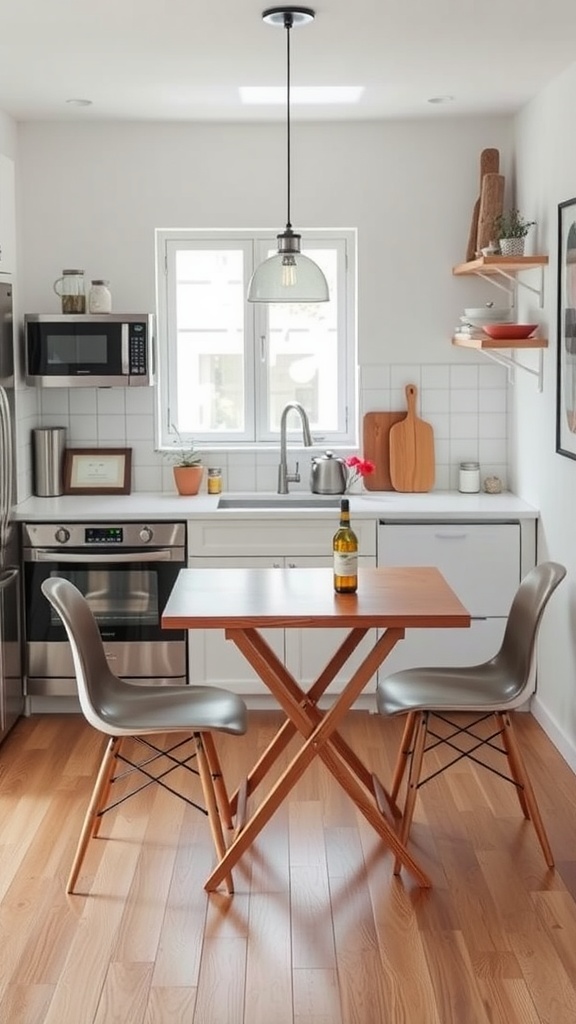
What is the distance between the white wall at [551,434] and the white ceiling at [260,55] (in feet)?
0.55

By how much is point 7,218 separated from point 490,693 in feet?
9.81

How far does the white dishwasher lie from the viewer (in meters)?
5.68

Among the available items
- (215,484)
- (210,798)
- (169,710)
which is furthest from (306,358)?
(210,798)

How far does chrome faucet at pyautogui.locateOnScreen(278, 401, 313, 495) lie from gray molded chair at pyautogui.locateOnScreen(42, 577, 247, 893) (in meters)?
1.95

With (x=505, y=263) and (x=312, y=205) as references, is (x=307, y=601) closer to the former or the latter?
(x=505, y=263)

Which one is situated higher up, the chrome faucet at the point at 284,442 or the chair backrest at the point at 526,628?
the chrome faucet at the point at 284,442

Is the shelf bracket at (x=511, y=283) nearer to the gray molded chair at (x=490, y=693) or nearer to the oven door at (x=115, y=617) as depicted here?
the gray molded chair at (x=490, y=693)

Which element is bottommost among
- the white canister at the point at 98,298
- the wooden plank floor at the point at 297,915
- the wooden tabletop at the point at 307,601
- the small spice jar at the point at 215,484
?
the wooden plank floor at the point at 297,915

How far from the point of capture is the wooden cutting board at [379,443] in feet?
20.7

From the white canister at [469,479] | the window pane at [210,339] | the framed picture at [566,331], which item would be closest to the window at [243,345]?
the window pane at [210,339]

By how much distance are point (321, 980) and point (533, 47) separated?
321 centimetres

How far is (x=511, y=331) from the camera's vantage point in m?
5.42

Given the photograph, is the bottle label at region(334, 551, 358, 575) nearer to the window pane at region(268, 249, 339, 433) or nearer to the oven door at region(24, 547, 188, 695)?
the oven door at region(24, 547, 188, 695)

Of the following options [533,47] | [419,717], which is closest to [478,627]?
[419,717]
